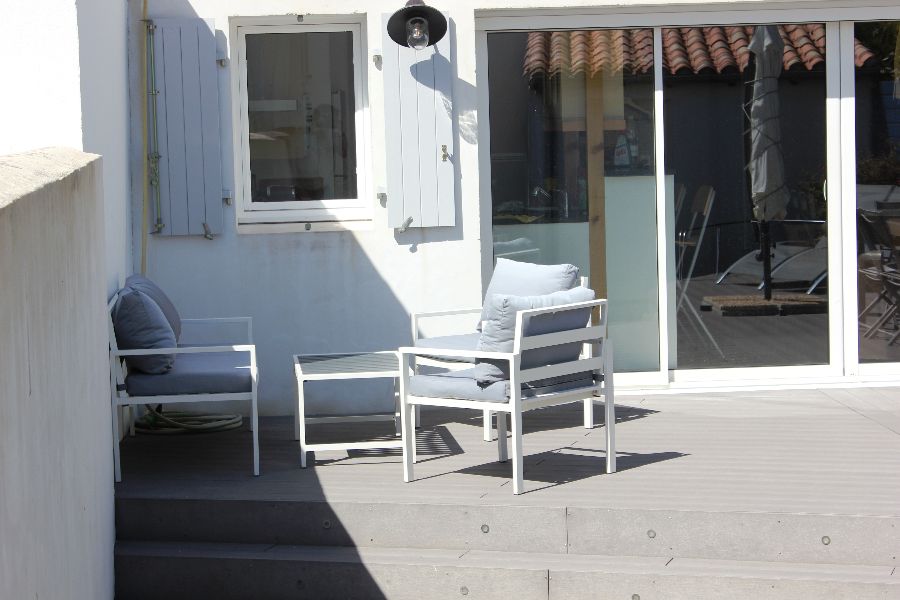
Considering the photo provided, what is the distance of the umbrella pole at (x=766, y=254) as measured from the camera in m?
7.31

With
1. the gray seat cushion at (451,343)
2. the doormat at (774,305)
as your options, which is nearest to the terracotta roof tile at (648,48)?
the doormat at (774,305)

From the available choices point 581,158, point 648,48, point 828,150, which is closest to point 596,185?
point 581,158

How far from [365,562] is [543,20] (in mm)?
3742

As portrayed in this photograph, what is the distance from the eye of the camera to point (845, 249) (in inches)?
288

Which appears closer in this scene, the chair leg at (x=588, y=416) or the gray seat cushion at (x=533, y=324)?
the gray seat cushion at (x=533, y=324)

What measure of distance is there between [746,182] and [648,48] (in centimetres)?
99

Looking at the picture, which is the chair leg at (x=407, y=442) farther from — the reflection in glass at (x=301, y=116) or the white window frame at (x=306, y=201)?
the reflection in glass at (x=301, y=116)

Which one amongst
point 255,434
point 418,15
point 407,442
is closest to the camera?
point 407,442

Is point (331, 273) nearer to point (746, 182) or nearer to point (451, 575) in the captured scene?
point (746, 182)

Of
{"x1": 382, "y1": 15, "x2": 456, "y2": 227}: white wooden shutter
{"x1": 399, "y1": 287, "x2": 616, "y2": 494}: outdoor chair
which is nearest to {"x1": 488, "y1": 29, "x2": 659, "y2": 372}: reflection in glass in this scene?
{"x1": 382, "y1": 15, "x2": 456, "y2": 227}: white wooden shutter

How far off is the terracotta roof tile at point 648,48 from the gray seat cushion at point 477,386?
2496 mm

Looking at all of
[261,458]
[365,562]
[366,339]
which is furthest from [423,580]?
[366,339]

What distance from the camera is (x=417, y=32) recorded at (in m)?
6.54

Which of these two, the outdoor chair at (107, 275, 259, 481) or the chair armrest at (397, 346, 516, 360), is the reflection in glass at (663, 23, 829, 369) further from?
the outdoor chair at (107, 275, 259, 481)
